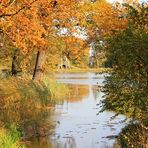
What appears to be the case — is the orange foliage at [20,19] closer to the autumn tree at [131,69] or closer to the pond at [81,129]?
the pond at [81,129]

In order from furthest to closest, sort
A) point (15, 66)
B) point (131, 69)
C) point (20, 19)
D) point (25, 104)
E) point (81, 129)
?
point (15, 66) < point (25, 104) < point (81, 129) < point (20, 19) < point (131, 69)

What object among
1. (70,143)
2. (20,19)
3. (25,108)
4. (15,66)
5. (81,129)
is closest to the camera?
(70,143)

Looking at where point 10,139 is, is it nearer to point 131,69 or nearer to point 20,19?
point 131,69

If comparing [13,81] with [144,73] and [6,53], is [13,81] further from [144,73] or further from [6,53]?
[144,73]

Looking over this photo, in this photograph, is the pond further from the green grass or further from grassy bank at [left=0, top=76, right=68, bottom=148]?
the green grass

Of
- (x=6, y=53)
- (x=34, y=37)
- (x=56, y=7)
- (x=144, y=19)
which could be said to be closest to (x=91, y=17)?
(x=56, y=7)

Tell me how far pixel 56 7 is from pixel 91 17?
6.29 meters

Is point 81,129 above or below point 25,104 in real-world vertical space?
below

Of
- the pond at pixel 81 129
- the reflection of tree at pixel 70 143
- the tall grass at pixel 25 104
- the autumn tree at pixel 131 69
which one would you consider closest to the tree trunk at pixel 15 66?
the tall grass at pixel 25 104

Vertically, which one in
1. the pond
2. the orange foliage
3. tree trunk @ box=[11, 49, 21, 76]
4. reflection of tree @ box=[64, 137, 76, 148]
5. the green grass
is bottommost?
reflection of tree @ box=[64, 137, 76, 148]

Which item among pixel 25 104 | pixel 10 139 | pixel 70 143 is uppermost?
pixel 25 104

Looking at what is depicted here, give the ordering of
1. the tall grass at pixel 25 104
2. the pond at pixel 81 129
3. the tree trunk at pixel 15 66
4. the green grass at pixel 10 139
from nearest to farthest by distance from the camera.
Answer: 1. the green grass at pixel 10 139
2. the pond at pixel 81 129
3. the tall grass at pixel 25 104
4. the tree trunk at pixel 15 66

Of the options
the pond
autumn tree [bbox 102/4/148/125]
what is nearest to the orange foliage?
the pond

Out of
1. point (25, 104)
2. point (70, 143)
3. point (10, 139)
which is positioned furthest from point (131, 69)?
point (25, 104)
